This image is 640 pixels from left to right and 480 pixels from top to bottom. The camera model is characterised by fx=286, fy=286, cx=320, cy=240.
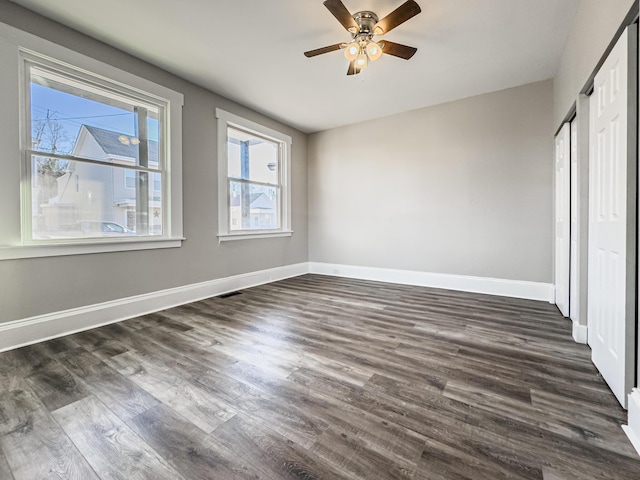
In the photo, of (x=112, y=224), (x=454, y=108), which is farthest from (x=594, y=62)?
(x=112, y=224)

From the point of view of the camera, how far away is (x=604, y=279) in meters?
1.83

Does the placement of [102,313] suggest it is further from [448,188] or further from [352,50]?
[448,188]

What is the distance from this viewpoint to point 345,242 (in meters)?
5.45

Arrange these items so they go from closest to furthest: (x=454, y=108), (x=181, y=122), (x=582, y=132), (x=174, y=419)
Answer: (x=174, y=419) < (x=582, y=132) < (x=181, y=122) < (x=454, y=108)

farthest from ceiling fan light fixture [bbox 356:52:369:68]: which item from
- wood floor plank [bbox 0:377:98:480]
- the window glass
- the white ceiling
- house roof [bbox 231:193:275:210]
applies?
wood floor plank [bbox 0:377:98:480]

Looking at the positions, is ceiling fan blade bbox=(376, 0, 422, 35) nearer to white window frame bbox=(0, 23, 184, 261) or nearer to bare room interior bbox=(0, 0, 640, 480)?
bare room interior bbox=(0, 0, 640, 480)

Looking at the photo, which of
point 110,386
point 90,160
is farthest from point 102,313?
point 90,160

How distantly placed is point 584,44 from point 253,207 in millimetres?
4235

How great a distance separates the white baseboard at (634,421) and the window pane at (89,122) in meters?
4.34

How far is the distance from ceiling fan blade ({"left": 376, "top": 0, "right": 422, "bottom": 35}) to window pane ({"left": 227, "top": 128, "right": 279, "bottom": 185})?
2699mm

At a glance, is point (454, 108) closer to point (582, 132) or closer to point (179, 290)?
point (582, 132)

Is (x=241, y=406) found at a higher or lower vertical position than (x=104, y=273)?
lower

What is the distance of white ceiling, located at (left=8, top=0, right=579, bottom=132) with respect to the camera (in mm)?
2406

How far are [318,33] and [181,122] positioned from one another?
199 cm
